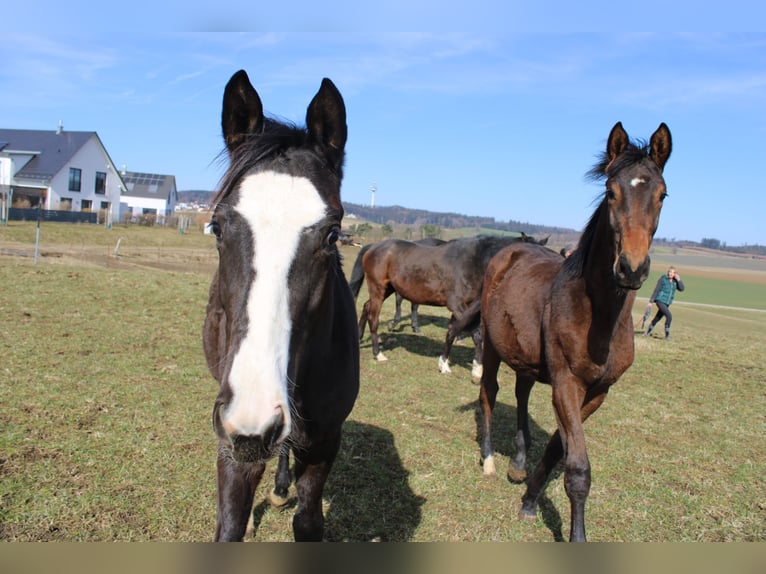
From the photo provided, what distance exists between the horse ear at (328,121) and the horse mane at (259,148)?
0.23ft

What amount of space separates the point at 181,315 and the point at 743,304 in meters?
35.5

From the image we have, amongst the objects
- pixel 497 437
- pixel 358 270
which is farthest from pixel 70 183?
pixel 497 437

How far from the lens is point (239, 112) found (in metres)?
2.25

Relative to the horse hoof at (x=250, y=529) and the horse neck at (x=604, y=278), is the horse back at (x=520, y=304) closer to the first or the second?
the horse neck at (x=604, y=278)

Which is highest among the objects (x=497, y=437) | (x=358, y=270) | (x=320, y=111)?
(x=320, y=111)

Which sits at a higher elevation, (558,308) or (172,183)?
(172,183)

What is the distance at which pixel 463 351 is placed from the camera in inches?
432

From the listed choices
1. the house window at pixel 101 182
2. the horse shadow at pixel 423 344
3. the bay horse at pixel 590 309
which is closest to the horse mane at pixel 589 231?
the bay horse at pixel 590 309

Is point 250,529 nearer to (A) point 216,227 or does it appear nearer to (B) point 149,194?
(A) point 216,227

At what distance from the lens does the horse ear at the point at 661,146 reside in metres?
3.40

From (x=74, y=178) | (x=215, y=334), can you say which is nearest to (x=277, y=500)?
(x=215, y=334)

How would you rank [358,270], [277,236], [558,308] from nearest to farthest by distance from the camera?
[277,236], [558,308], [358,270]

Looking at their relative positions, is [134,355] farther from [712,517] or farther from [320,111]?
[712,517]

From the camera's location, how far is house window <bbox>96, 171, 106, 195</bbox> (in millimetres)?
41562
